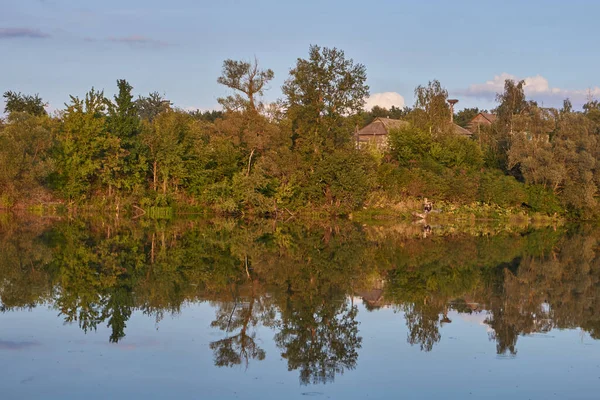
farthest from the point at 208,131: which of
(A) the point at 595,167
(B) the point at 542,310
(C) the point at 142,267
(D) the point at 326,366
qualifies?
(D) the point at 326,366

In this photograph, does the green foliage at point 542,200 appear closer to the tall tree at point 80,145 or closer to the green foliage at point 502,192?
the green foliage at point 502,192

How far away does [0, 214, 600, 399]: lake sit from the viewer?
8648 millimetres

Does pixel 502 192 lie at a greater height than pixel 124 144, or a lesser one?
lesser

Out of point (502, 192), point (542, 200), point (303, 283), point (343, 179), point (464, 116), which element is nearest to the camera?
point (303, 283)

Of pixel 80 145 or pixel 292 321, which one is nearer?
pixel 292 321

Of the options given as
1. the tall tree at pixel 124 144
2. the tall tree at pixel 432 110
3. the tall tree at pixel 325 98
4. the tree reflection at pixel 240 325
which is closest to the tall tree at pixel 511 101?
the tall tree at pixel 432 110

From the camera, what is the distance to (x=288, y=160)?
39.9 meters

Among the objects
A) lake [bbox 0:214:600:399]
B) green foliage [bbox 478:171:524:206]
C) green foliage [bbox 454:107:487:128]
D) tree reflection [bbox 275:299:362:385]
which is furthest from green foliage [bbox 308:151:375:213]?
green foliage [bbox 454:107:487:128]

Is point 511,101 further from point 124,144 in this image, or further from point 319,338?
point 319,338

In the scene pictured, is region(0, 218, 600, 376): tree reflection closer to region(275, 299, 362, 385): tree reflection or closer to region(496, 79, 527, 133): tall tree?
region(275, 299, 362, 385): tree reflection

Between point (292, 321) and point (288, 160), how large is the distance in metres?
28.3

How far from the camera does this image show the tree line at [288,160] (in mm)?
39656

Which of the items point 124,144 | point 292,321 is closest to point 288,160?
point 124,144

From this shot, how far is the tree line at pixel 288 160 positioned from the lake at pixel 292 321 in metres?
16.8
